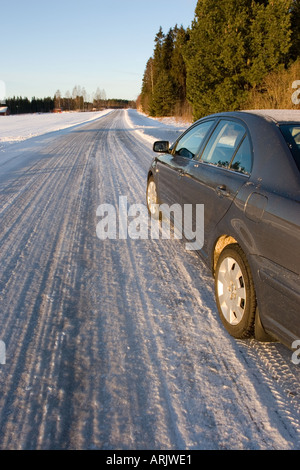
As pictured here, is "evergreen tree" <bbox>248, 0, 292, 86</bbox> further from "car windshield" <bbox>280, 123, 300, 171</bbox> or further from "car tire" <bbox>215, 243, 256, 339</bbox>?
"car tire" <bbox>215, 243, 256, 339</bbox>

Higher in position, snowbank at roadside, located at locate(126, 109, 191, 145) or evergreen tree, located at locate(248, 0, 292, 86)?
evergreen tree, located at locate(248, 0, 292, 86)

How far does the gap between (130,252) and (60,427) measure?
96.0 inches

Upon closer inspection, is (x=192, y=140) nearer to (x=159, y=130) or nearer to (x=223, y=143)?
(x=223, y=143)

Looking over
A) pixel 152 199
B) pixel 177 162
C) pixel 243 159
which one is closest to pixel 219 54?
pixel 152 199

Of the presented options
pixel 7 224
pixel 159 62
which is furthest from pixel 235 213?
pixel 159 62

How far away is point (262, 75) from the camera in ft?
50.1

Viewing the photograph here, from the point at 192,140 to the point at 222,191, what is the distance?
145 cm

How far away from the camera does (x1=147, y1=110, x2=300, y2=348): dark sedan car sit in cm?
193

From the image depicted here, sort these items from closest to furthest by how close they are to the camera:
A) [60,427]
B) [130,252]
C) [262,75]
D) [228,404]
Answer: [60,427] → [228,404] → [130,252] → [262,75]

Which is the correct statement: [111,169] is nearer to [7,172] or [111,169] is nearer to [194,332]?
[7,172]

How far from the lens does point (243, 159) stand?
2.62 metres

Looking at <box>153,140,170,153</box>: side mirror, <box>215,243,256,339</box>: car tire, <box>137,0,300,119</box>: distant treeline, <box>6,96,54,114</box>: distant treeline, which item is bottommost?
<box>215,243,256,339</box>: car tire

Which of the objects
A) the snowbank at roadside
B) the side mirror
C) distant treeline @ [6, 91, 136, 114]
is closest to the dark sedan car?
the side mirror

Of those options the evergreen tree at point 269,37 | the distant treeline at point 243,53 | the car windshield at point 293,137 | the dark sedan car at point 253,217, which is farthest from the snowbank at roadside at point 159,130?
the car windshield at point 293,137
